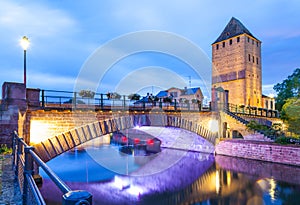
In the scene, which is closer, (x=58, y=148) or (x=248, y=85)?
(x=58, y=148)

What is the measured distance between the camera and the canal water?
10.8 metres

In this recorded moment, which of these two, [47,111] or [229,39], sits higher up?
[229,39]

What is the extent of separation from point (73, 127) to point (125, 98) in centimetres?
365

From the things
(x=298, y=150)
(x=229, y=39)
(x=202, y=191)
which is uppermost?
(x=229, y=39)

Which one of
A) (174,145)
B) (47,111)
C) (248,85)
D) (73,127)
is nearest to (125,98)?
(73,127)

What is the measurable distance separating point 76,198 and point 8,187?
5115mm

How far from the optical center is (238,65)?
1709 inches

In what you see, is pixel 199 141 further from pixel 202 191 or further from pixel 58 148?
pixel 58 148

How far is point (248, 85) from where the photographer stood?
42.8 m

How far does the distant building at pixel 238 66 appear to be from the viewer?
4253cm

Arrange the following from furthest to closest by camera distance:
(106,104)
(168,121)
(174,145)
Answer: (174,145), (168,121), (106,104)

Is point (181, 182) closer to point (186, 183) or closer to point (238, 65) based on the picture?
point (186, 183)

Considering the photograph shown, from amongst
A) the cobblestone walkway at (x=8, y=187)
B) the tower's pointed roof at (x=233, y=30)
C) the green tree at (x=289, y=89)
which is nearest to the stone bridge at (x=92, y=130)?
the cobblestone walkway at (x=8, y=187)

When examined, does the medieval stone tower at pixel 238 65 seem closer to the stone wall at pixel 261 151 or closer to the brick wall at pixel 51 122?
the stone wall at pixel 261 151
